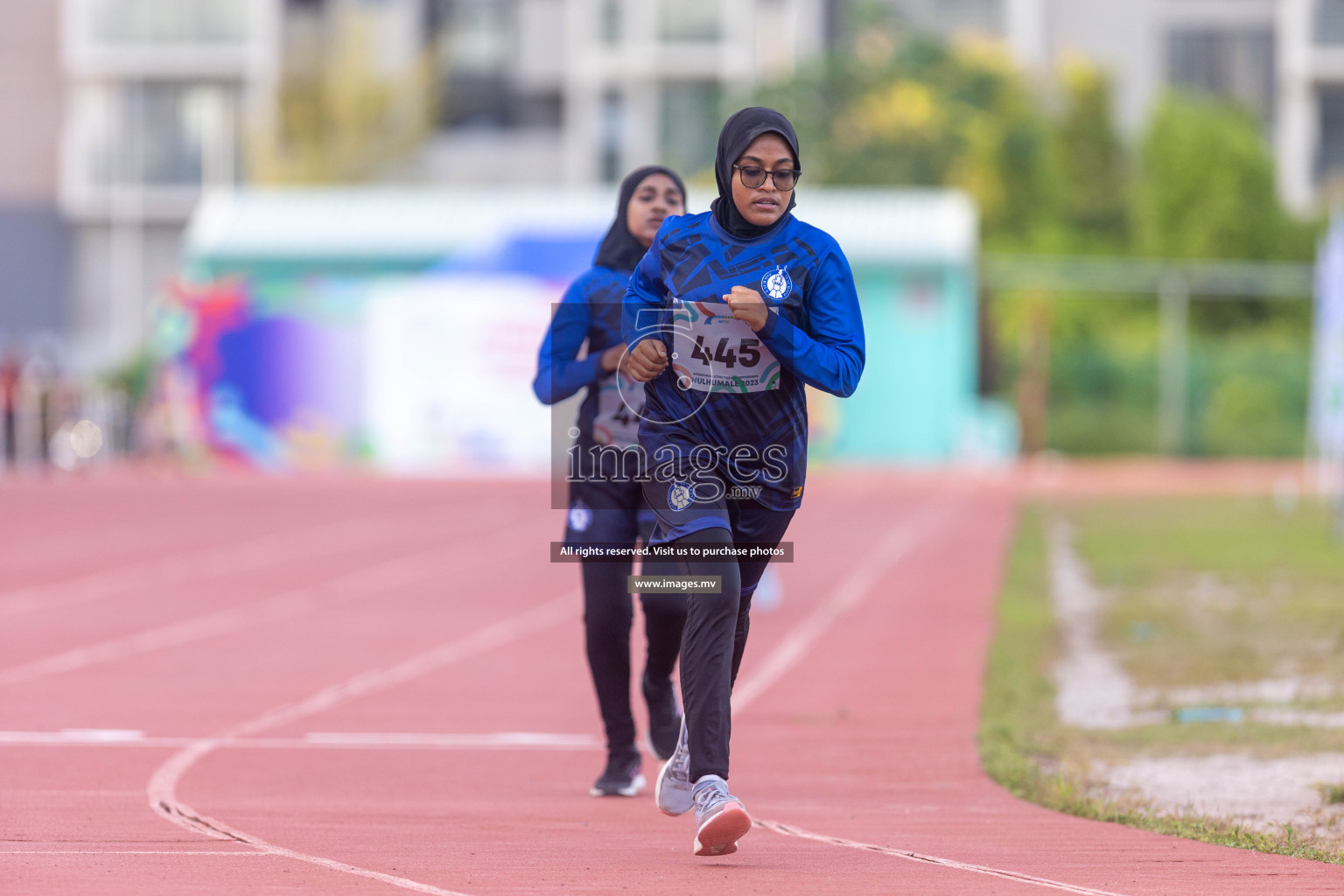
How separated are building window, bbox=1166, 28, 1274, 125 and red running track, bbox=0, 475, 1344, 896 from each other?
38.3 meters

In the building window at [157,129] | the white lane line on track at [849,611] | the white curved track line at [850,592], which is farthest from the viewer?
the building window at [157,129]

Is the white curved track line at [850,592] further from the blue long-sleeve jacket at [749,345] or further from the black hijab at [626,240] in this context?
the blue long-sleeve jacket at [749,345]

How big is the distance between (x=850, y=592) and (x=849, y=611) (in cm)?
140

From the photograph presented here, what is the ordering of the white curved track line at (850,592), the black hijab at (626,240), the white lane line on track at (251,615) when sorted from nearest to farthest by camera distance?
1. the black hijab at (626,240)
2. the white curved track line at (850,592)
3. the white lane line on track at (251,615)

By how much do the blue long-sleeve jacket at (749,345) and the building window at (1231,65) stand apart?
165ft

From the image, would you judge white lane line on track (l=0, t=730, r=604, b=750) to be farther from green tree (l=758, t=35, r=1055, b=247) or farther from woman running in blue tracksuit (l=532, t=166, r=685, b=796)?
green tree (l=758, t=35, r=1055, b=247)

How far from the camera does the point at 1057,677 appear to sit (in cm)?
1089

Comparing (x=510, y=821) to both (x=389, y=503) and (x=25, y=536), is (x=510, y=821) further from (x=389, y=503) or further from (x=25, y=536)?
(x=389, y=503)

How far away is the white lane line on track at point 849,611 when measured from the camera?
17.9 ft

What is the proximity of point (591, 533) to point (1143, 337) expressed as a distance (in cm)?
3592

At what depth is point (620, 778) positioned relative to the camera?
6.84 metres

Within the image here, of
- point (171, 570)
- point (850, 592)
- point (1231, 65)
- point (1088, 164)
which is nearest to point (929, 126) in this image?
point (1088, 164)

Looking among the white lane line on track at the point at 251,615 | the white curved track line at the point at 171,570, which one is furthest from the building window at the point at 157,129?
the white lane line on track at the point at 251,615

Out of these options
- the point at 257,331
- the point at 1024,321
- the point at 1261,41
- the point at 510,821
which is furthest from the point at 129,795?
the point at 1261,41
